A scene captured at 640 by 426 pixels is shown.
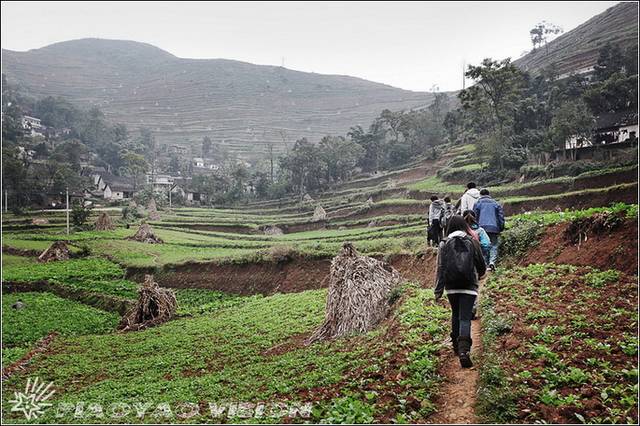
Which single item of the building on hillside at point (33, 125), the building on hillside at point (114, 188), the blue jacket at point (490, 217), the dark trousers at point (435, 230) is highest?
the building on hillside at point (33, 125)

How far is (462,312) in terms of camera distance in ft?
18.2

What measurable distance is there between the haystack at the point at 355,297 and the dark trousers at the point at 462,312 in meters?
3.70

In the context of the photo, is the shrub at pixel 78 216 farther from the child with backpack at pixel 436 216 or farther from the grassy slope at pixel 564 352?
the grassy slope at pixel 564 352

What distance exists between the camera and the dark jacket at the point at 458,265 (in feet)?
18.4

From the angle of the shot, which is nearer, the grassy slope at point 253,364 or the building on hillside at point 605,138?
the grassy slope at point 253,364

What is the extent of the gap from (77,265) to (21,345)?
11520mm

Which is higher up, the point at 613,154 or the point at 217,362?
the point at 613,154

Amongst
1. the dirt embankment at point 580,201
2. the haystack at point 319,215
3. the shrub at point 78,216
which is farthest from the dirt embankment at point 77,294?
the haystack at point 319,215

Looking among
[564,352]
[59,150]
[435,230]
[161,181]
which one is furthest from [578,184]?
[161,181]

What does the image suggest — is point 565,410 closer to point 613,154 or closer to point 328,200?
point 613,154

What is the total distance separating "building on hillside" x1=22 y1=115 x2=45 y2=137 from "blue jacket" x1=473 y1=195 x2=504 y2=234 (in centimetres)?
8116

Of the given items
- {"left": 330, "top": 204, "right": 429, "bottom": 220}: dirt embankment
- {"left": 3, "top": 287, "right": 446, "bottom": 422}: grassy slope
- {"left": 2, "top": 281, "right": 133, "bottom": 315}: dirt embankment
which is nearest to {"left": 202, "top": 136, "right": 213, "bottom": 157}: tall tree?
{"left": 330, "top": 204, "right": 429, "bottom": 220}: dirt embankment

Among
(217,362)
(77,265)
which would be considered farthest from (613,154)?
(77,265)

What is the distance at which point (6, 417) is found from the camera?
6.57 metres
